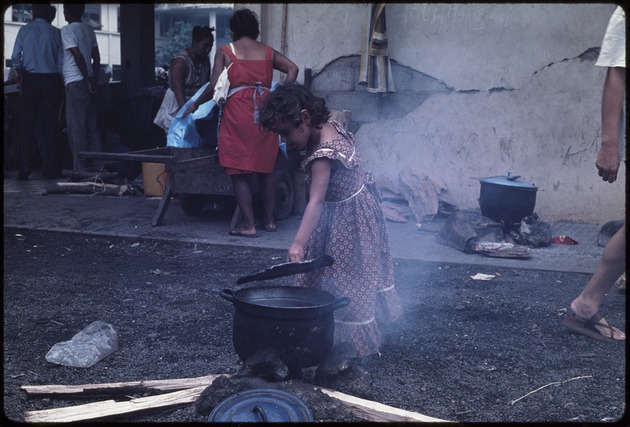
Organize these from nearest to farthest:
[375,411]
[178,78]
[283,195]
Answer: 1. [375,411]
2. [283,195]
3. [178,78]

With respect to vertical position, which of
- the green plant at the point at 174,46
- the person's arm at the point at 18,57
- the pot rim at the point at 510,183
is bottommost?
the pot rim at the point at 510,183

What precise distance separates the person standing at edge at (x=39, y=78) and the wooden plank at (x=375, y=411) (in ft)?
28.4

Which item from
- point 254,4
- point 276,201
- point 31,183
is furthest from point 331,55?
point 31,183

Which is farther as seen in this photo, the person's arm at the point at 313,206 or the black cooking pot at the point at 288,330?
the person's arm at the point at 313,206

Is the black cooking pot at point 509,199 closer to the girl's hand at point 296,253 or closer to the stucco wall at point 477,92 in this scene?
the stucco wall at point 477,92

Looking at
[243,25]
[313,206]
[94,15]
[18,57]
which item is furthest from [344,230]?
[94,15]

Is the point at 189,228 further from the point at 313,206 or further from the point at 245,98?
the point at 313,206

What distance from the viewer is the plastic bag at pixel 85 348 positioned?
371 centimetres

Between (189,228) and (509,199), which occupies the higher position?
(509,199)

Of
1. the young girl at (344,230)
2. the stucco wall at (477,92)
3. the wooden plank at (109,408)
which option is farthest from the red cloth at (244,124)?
the wooden plank at (109,408)

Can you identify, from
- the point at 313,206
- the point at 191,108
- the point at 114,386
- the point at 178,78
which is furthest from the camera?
the point at 178,78

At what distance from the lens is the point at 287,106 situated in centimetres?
353

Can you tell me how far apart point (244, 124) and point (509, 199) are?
106 inches

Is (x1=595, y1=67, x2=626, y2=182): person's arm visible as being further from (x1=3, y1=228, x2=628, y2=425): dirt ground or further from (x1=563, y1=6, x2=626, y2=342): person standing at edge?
(x1=3, y1=228, x2=628, y2=425): dirt ground
